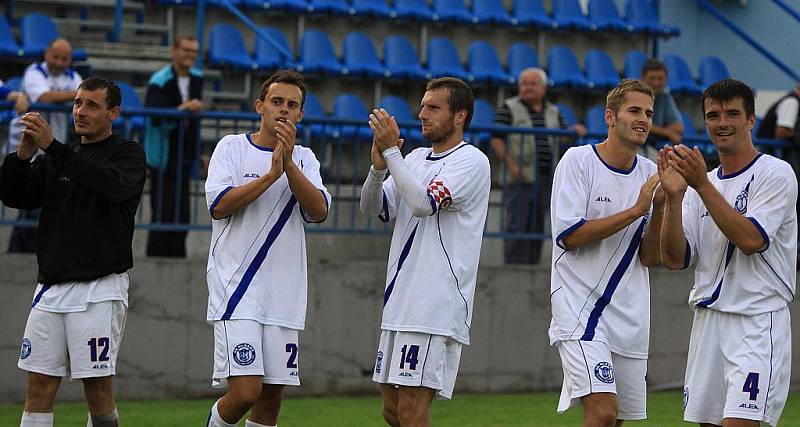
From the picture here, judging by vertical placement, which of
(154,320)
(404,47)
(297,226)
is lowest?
(154,320)

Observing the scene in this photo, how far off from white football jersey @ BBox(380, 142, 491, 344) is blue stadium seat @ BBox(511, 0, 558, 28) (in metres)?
10.0

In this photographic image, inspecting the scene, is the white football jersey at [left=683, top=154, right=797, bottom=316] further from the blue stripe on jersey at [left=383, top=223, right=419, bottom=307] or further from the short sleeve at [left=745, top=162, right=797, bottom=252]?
the blue stripe on jersey at [left=383, top=223, right=419, bottom=307]

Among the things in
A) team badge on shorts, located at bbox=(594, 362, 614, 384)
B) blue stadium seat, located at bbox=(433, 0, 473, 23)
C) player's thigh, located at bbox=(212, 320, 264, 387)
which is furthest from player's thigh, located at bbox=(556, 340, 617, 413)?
blue stadium seat, located at bbox=(433, 0, 473, 23)

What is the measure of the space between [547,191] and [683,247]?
195 inches

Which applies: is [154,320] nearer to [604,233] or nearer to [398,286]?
[398,286]

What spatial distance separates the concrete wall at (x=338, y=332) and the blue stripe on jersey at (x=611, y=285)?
13.6 ft

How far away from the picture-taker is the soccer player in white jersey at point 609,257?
6.39m

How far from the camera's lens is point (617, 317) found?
21.2 feet

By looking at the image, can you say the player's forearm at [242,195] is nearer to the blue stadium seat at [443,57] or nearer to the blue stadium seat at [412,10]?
the blue stadium seat at [443,57]

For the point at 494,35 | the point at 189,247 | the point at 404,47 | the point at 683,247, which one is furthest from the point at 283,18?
the point at 683,247

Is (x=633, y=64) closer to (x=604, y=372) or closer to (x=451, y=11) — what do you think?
(x=451, y=11)

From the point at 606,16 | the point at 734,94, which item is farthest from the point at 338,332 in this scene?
the point at 606,16

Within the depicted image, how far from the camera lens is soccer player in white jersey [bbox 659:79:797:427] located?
19.8 feet

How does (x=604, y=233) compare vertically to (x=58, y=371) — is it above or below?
above
